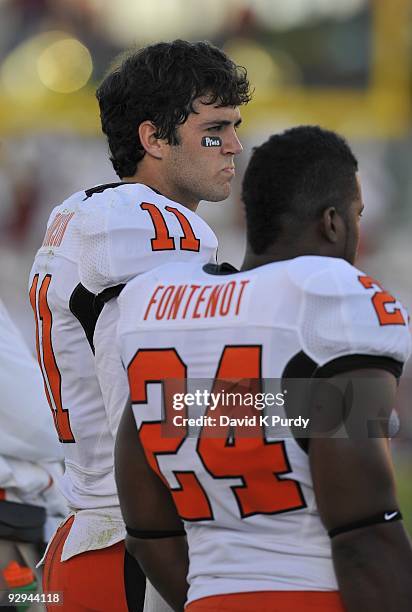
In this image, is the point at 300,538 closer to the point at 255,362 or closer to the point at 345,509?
the point at 345,509

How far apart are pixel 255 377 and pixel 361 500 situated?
0.91 feet

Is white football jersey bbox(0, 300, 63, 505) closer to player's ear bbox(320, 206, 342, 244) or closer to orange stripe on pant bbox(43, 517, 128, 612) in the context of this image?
orange stripe on pant bbox(43, 517, 128, 612)

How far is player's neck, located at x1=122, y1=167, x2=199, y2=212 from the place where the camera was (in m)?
2.85

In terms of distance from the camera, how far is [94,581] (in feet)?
8.71

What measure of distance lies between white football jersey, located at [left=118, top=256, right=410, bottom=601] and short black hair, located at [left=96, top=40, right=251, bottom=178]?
0.80 metres

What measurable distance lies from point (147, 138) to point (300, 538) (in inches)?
48.2

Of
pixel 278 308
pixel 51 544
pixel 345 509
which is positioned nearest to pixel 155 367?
pixel 278 308

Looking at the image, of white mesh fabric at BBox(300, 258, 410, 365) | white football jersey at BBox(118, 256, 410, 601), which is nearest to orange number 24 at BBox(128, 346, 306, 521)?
white football jersey at BBox(118, 256, 410, 601)

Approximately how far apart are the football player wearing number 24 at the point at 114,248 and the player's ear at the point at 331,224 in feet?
1.59

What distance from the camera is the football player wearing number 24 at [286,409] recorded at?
6.27 ft

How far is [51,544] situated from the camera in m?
2.77

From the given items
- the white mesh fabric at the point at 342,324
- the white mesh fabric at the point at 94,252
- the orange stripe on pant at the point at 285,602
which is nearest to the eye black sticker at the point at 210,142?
the white mesh fabric at the point at 94,252

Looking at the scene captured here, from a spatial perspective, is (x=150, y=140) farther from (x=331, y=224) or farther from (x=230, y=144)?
(x=331, y=224)

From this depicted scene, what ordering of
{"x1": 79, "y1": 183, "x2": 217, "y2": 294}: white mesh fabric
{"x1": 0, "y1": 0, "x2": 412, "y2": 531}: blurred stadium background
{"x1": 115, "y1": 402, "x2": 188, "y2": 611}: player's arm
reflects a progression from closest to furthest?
1. {"x1": 115, "y1": 402, "x2": 188, "y2": 611}: player's arm
2. {"x1": 79, "y1": 183, "x2": 217, "y2": 294}: white mesh fabric
3. {"x1": 0, "y1": 0, "x2": 412, "y2": 531}: blurred stadium background
